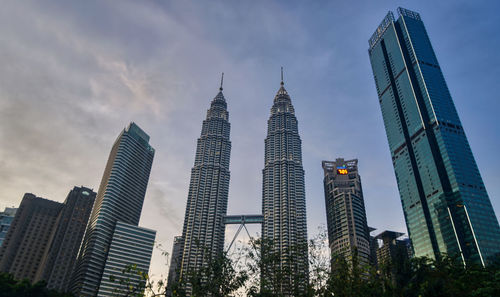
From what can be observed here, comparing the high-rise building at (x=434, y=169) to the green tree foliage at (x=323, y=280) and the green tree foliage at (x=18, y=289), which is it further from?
the green tree foliage at (x=18, y=289)

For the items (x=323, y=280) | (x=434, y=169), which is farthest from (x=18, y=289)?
(x=434, y=169)

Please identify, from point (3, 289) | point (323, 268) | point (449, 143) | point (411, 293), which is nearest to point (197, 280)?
point (323, 268)

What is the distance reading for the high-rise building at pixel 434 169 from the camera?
490 ft

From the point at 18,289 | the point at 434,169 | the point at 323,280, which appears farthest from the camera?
the point at 434,169

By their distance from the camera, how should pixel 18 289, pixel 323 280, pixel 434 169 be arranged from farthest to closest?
pixel 434 169
pixel 18 289
pixel 323 280

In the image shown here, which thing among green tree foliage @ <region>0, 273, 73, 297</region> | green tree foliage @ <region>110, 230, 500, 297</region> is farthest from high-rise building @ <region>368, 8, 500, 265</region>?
green tree foliage @ <region>0, 273, 73, 297</region>

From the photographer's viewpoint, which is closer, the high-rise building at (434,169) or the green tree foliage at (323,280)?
the green tree foliage at (323,280)

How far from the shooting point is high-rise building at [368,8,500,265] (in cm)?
14938

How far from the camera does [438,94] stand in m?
180

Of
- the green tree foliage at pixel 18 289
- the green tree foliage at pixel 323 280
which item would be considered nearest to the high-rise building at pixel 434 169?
the green tree foliage at pixel 323 280

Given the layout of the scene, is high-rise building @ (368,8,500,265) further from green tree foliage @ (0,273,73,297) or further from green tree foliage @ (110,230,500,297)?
green tree foliage @ (0,273,73,297)

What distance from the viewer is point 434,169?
536ft

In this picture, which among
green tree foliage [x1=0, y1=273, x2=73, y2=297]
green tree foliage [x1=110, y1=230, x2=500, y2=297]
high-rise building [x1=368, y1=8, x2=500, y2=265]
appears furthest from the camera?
high-rise building [x1=368, y1=8, x2=500, y2=265]

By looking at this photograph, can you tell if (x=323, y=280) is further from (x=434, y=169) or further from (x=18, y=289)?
(x=434, y=169)
